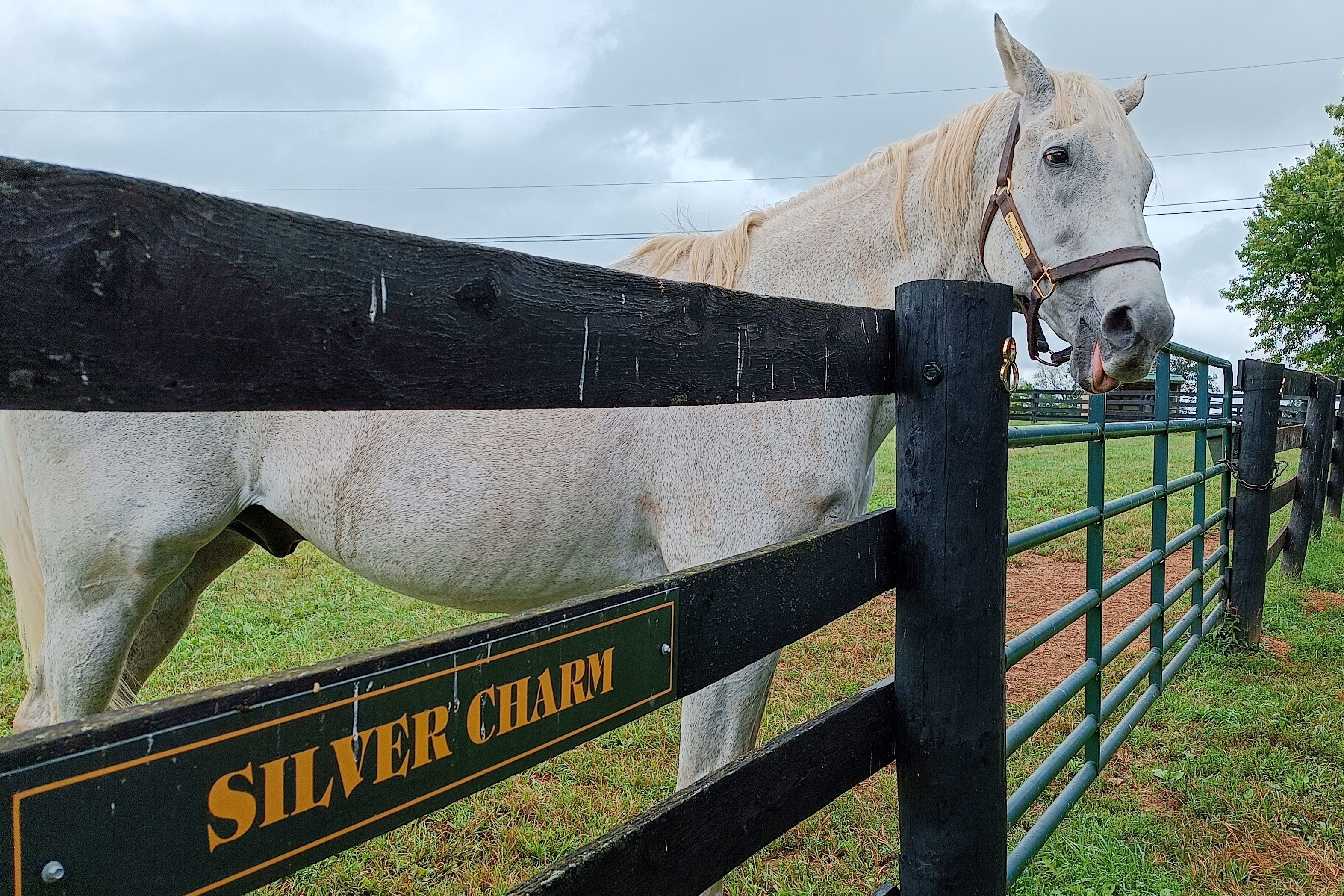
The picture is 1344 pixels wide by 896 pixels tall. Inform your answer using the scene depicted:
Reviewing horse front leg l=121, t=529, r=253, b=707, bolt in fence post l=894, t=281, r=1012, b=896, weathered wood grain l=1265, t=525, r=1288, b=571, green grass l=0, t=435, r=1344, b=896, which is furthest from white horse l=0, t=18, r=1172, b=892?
weathered wood grain l=1265, t=525, r=1288, b=571

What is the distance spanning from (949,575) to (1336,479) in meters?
10.0

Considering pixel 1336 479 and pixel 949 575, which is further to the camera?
pixel 1336 479

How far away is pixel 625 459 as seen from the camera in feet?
7.07

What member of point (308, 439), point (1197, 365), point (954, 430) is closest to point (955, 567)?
point (954, 430)

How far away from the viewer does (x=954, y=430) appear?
4.34 feet

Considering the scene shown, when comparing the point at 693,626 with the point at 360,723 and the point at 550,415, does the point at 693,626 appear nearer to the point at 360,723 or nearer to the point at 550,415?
the point at 360,723

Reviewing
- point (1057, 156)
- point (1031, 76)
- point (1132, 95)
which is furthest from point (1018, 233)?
point (1132, 95)

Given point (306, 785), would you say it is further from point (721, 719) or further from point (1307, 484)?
point (1307, 484)

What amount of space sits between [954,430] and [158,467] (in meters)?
2.12

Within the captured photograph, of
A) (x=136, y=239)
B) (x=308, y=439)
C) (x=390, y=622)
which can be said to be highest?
(x=136, y=239)

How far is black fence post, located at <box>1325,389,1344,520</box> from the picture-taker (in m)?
8.28

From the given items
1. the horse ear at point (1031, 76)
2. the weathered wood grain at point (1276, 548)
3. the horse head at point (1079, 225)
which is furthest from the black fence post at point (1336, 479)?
the horse ear at point (1031, 76)

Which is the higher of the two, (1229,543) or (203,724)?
(203,724)

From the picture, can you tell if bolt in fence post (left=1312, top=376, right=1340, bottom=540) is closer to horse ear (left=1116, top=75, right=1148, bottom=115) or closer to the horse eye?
horse ear (left=1116, top=75, right=1148, bottom=115)
